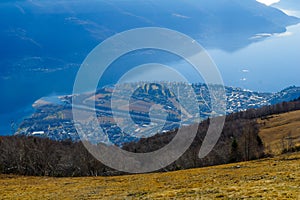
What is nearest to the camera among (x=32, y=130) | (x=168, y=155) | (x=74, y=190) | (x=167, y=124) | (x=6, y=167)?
(x=74, y=190)

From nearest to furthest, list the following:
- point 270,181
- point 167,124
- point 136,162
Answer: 1. point 270,181
2. point 136,162
3. point 167,124

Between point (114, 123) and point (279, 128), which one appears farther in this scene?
point (114, 123)

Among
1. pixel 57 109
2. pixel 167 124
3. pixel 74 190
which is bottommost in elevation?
pixel 74 190

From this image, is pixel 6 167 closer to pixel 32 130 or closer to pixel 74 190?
pixel 74 190

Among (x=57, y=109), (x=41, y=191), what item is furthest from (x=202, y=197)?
(x=57, y=109)

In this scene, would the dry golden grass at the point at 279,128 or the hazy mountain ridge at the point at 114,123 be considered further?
the hazy mountain ridge at the point at 114,123

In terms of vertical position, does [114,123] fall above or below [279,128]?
above

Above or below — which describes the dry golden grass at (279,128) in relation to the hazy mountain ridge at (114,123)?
below

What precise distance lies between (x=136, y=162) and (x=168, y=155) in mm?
9502

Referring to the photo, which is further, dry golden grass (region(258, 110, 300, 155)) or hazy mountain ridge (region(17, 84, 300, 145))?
hazy mountain ridge (region(17, 84, 300, 145))

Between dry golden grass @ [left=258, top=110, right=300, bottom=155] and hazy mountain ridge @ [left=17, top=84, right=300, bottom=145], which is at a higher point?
hazy mountain ridge @ [left=17, top=84, right=300, bottom=145]

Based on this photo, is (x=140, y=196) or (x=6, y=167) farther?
(x=6, y=167)

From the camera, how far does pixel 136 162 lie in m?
Result: 46.5

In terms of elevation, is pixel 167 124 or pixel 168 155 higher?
pixel 167 124
